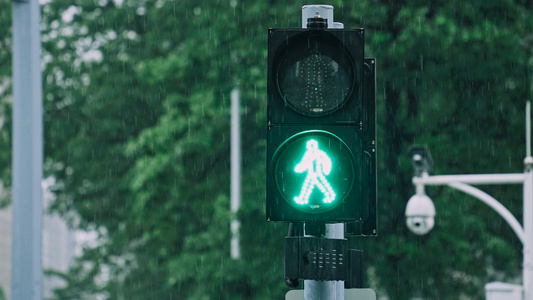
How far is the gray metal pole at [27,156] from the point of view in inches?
314

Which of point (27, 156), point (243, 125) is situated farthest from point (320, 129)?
point (243, 125)

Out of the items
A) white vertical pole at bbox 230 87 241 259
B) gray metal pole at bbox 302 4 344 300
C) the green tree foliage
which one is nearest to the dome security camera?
the green tree foliage

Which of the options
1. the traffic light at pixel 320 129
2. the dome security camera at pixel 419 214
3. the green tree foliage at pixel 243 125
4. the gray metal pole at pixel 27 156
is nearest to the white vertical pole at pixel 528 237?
the dome security camera at pixel 419 214

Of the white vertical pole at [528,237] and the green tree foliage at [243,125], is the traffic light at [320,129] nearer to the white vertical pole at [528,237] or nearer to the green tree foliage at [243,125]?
the white vertical pole at [528,237]

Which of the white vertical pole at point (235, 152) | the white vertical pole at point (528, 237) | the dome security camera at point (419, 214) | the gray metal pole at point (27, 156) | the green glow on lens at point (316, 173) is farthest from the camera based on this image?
the white vertical pole at point (235, 152)

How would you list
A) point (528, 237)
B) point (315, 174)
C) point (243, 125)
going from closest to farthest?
point (315, 174) < point (528, 237) < point (243, 125)

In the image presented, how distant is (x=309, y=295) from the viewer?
605 centimetres

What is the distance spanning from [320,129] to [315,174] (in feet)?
0.72

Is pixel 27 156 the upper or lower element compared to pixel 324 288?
upper

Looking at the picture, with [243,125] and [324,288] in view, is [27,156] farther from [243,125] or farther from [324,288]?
[243,125]

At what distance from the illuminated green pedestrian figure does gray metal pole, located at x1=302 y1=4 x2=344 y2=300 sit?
0.21 meters

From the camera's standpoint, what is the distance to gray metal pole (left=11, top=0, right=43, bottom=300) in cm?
797

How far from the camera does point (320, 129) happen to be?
595 cm

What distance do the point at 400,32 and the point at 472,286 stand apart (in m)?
4.25
